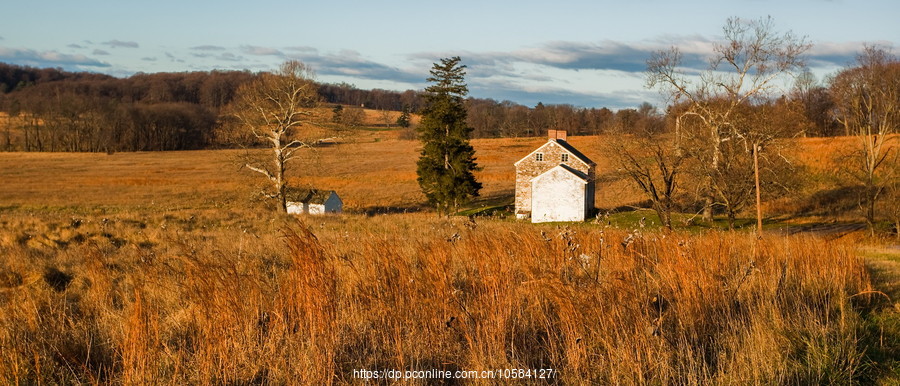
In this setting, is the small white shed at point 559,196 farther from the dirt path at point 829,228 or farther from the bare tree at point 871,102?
the bare tree at point 871,102

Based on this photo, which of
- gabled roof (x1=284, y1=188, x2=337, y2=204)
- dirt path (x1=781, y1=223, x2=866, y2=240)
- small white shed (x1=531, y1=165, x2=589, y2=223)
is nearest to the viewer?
dirt path (x1=781, y1=223, x2=866, y2=240)

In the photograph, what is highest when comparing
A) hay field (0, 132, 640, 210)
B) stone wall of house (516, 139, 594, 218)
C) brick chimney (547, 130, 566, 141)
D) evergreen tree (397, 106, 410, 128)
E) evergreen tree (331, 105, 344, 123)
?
evergreen tree (397, 106, 410, 128)

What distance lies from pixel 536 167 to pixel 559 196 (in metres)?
6.11

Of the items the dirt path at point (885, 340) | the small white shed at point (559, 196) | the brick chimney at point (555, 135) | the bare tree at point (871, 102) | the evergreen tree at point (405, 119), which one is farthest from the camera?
the evergreen tree at point (405, 119)

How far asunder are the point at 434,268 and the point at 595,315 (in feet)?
5.90

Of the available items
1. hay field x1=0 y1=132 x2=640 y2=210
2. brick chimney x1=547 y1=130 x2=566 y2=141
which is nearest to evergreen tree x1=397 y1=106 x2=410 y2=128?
hay field x1=0 y1=132 x2=640 y2=210

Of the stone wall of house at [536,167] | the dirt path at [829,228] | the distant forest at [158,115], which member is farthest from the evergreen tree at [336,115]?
the distant forest at [158,115]

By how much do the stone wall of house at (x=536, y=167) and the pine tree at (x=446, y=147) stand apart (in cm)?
359

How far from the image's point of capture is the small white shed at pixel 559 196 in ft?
145

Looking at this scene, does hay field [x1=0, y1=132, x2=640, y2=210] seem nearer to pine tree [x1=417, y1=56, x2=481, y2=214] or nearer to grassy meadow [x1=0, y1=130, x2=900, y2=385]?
pine tree [x1=417, y1=56, x2=481, y2=214]

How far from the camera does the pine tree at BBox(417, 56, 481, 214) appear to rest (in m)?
49.7

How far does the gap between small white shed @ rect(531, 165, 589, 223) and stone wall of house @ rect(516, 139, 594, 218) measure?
13.5 ft

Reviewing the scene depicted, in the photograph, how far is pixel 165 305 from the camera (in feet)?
22.6

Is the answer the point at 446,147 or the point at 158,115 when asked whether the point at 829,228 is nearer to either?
the point at 446,147
